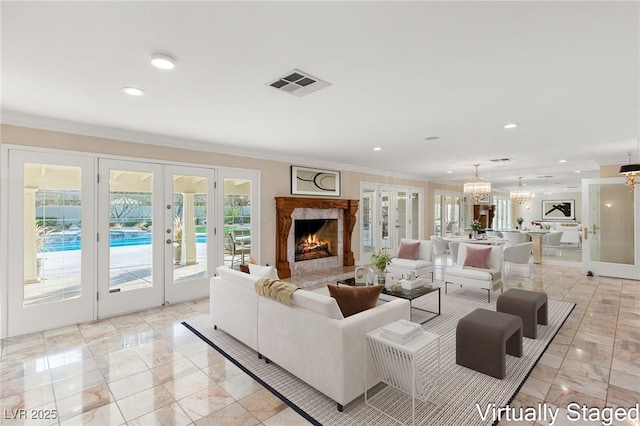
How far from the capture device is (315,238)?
23.4ft

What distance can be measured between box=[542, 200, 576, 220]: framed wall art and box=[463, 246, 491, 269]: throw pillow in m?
13.1

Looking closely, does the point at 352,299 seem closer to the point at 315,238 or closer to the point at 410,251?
the point at 410,251

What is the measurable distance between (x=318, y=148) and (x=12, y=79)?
3808 millimetres

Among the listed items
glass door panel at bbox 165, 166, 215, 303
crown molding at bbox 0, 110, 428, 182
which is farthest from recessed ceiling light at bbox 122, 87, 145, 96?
glass door panel at bbox 165, 166, 215, 303

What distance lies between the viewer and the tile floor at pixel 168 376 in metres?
2.24

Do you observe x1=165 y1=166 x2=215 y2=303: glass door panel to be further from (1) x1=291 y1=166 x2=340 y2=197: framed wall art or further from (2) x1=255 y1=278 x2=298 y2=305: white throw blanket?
(2) x1=255 y1=278 x2=298 y2=305: white throw blanket

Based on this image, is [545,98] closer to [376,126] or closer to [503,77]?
[503,77]

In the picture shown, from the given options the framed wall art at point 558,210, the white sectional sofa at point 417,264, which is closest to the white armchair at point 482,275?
the white sectional sofa at point 417,264

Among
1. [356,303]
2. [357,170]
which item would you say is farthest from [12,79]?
[357,170]

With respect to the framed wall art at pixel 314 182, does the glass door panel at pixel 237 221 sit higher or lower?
lower

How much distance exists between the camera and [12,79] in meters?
2.57

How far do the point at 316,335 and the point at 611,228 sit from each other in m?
7.45

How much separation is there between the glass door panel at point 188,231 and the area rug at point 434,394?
1.54 meters

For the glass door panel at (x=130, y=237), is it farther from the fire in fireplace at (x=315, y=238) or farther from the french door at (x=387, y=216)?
the french door at (x=387, y=216)
